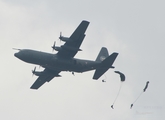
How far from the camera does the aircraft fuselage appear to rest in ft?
170

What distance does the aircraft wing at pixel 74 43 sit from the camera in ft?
166

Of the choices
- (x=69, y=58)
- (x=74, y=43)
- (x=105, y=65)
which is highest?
(x=74, y=43)

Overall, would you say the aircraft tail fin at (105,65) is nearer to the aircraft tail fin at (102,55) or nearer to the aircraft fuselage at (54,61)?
the aircraft fuselage at (54,61)

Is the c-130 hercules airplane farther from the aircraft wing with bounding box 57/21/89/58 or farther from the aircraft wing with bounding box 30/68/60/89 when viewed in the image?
the aircraft wing with bounding box 30/68/60/89

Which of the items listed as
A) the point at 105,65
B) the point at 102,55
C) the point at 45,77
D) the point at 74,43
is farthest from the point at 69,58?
the point at 102,55

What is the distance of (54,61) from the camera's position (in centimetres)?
5228

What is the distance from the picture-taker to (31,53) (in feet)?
170

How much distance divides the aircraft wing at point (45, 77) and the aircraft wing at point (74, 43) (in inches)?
228

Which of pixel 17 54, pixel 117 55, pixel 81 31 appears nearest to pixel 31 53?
pixel 17 54

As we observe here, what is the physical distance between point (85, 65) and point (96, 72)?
2475 mm

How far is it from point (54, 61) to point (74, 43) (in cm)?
337

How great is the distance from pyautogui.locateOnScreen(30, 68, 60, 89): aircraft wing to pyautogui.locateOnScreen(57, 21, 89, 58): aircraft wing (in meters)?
5.80

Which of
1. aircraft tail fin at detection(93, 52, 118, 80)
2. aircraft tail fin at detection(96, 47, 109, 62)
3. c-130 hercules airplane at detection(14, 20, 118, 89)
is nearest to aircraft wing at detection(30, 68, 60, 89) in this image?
c-130 hercules airplane at detection(14, 20, 118, 89)

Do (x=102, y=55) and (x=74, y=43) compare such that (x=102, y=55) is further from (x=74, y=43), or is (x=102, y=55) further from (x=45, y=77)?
(x=45, y=77)
